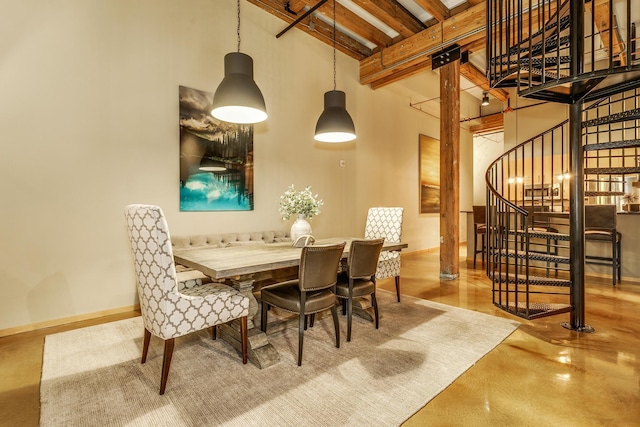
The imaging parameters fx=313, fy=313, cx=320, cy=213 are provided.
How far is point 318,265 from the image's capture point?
7.60ft

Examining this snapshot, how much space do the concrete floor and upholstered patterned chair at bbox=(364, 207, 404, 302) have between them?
1080 mm

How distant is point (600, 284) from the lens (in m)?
4.48

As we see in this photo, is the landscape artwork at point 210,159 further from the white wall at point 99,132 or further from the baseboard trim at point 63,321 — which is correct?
the baseboard trim at point 63,321

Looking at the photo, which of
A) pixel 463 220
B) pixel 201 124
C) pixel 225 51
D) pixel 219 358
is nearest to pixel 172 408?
pixel 219 358

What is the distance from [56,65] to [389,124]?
5538 mm

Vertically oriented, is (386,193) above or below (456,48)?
below

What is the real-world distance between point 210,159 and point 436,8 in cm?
395

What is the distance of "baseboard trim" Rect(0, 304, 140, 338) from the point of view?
293 cm

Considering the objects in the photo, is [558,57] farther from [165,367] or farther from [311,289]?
[165,367]

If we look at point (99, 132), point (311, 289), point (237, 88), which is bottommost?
point (311, 289)

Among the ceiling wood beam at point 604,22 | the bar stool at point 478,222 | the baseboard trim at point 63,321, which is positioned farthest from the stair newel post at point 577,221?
the baseboard trim at point 63,321

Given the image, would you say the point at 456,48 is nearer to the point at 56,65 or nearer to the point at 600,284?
the point at 600,284

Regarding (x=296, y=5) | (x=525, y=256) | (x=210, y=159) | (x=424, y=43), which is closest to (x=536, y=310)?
(x=525, y=256)

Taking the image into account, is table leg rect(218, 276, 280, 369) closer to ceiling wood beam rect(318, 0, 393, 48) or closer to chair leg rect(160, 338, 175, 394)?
chair leg rect(160, 338, 175, 394)
